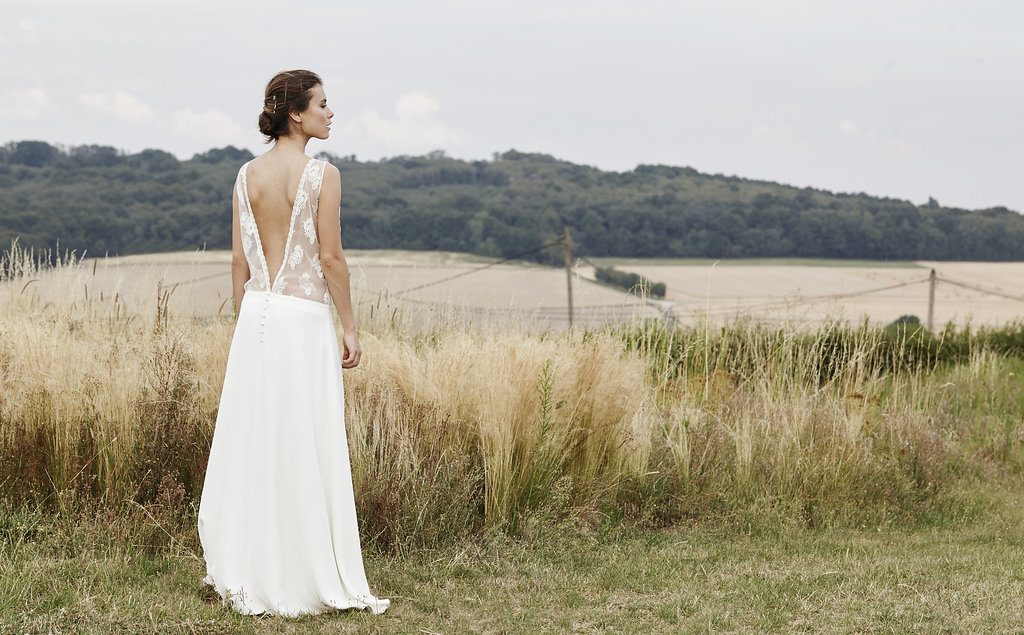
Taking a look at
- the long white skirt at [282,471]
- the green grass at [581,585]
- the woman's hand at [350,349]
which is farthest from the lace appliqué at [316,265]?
the green grass at [581,585]

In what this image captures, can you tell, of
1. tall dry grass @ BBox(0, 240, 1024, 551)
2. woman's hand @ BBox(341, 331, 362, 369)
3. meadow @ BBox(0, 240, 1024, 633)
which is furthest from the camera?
tall dry grass @ BBox(0, 240, 1024, 551)

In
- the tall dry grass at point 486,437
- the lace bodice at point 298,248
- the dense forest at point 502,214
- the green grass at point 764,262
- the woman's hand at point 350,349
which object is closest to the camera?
the lace bodice at point 298,248

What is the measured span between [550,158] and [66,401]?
298ft

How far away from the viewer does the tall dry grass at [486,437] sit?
529 centimetres

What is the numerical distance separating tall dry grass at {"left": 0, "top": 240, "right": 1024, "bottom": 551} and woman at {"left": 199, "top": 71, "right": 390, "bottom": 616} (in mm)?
1005

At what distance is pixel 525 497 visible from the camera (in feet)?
18.2

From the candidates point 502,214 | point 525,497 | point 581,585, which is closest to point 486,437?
point 525,497

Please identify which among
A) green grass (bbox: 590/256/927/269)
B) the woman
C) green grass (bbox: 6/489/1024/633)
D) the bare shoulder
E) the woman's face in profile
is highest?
the woman's face in profile

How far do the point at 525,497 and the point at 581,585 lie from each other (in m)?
0.88

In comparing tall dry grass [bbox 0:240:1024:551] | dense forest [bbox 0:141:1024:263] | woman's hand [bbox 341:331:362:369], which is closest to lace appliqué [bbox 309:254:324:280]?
woman's hand [bbox 341:331:362:369]

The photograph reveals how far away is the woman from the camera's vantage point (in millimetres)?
4000

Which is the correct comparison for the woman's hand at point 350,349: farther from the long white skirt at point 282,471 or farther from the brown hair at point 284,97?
the brown hair at point 284,97

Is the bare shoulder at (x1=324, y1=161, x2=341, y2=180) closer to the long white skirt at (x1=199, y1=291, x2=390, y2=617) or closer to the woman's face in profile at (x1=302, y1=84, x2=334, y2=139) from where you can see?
the woman's face in profile at (x1=302, y1=84, x2=334, y2=139)

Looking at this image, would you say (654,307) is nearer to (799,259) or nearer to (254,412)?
(254,412)
